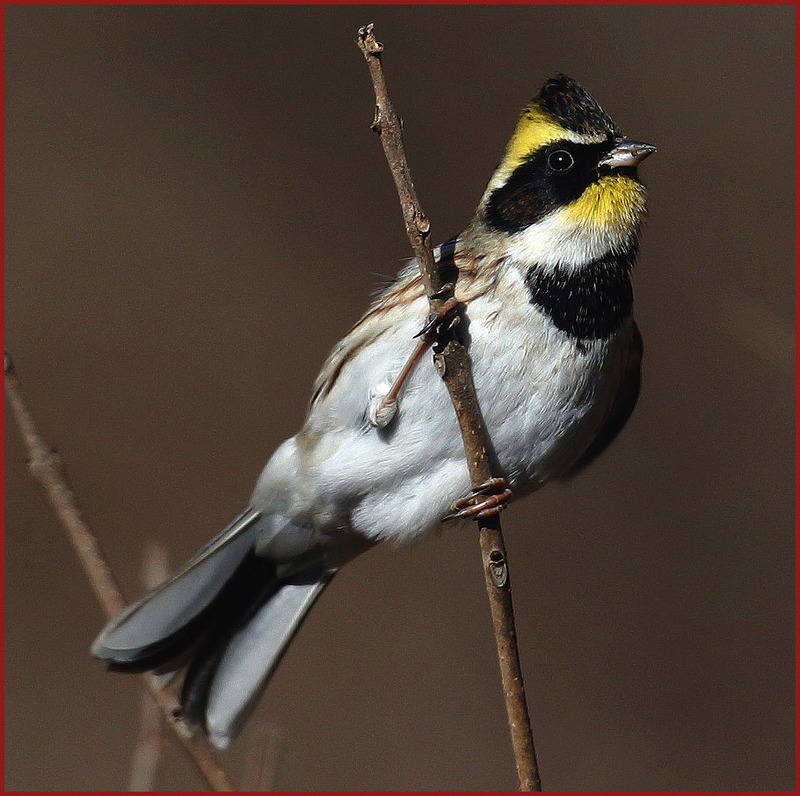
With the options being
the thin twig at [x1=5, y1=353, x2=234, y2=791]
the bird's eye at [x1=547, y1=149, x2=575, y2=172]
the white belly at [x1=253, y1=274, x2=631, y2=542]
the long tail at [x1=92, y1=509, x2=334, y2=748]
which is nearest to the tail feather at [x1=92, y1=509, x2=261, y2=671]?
the long tail at [x1=92, y1=509, x2=334, y2=748]

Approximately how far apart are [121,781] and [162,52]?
3.24 metres

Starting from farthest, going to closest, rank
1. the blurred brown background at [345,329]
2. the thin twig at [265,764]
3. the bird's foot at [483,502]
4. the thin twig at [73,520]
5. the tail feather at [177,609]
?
1. the blurred brown background at [345,329]
2. the tail feather at [177,609]
3. the bird's foot at [483,502]
4. the thin twig at [265,764]
5. the thin twig at [73,520]

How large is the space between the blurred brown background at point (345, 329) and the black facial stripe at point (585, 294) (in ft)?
6.60

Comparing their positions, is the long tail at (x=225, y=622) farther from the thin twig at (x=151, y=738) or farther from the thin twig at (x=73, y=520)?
the thin twig at (x=73, y=520)

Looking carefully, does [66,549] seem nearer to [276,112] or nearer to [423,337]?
[276,112]

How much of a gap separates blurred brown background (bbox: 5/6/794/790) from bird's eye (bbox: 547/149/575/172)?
84.9 inches

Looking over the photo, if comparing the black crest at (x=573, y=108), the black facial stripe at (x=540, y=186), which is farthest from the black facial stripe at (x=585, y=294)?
the black crest at (x=573, y=108)

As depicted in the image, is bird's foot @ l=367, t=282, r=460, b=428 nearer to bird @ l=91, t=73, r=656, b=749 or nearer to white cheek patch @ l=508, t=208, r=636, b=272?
bird @ l=91, t=73, r=656, b=749

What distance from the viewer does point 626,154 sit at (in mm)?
2479

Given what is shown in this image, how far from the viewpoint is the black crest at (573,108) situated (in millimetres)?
2531

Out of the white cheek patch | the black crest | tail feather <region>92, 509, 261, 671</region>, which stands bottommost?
tail feather <region>92, 509, 261, 671</region>

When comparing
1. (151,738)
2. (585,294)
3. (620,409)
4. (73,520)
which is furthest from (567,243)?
(151,738)

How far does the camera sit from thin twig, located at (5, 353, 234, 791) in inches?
71.4

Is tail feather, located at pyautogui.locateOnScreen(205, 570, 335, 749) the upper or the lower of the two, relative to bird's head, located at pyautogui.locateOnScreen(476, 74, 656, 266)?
lower
